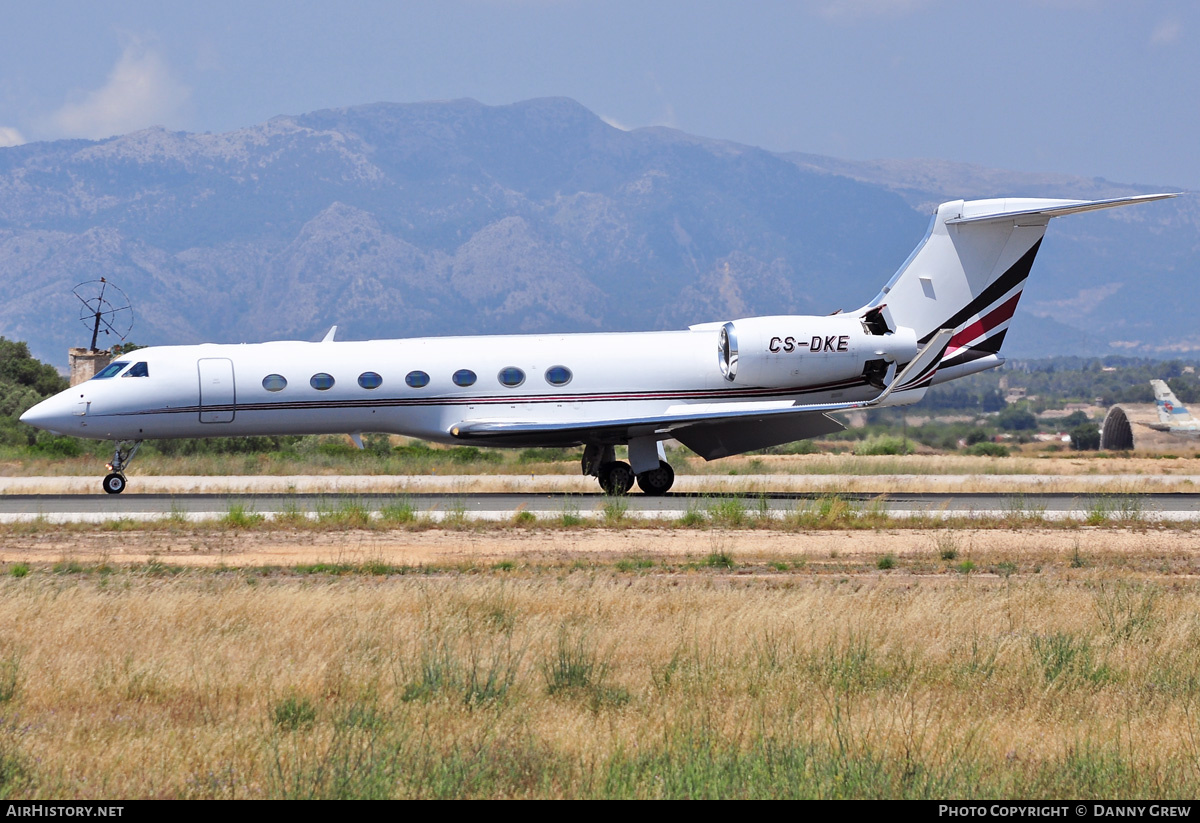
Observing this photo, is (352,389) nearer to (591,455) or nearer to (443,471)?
(591,455)

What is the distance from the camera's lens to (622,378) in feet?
81.3

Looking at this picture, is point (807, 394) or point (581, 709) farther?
point (807, 394)

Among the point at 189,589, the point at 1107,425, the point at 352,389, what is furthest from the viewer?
the point at 1107,425

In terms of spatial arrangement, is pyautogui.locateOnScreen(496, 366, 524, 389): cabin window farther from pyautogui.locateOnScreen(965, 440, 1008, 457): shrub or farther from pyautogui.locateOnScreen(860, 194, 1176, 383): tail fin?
pyautogui.locateOnScreen(965, 440, 1008, 457): shrub

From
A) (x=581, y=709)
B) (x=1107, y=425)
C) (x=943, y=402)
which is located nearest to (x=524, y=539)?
(x=581, y=709)

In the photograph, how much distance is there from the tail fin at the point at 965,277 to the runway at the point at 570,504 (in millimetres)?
3174

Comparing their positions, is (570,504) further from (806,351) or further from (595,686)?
(595,686)

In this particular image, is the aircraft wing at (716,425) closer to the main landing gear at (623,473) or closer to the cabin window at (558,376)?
the main landing gear at (623,473)

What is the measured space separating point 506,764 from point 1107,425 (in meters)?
57.0

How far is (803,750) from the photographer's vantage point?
743 cm

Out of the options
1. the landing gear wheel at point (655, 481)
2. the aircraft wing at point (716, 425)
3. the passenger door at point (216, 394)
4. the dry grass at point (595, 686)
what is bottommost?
the dry grass at point (595, 686)

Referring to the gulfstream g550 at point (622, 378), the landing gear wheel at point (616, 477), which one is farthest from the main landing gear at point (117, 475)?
the landing gear wheel at point (616, 477)

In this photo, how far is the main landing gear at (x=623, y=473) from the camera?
24.9 meters

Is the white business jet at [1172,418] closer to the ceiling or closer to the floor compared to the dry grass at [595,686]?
closer to the ceiling
